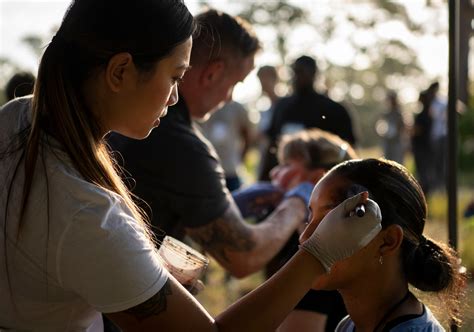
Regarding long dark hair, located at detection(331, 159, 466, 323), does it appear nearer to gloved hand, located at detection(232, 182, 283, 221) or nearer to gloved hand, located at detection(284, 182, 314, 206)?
gloved hand, located at detection(284, 182, 314, 206)

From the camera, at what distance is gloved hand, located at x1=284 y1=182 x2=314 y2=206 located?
3246 mm

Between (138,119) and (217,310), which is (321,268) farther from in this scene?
(217,310)

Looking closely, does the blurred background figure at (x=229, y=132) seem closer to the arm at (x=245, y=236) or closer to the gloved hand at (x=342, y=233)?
the arm at (x=245, y=236)

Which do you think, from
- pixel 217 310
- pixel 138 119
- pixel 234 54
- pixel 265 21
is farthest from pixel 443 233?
pixel 265 21

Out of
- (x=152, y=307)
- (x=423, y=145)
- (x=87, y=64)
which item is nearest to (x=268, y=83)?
(x=423, y=145)

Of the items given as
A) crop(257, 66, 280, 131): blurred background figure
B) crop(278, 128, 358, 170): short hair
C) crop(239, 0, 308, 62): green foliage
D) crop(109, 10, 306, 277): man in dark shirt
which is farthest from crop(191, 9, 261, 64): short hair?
crop(239, 0, 308, 62): green foliage

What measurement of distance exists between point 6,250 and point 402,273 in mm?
1128

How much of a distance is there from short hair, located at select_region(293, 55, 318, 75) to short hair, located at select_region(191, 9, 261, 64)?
10.4ft

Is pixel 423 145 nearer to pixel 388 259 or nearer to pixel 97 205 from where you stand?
pixel 388 259

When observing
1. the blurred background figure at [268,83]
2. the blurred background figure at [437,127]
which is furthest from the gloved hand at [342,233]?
the blurred background figure at [437,127]

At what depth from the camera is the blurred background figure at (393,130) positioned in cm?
1398

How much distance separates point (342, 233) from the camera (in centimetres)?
202

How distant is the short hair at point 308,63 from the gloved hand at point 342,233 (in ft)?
15.0

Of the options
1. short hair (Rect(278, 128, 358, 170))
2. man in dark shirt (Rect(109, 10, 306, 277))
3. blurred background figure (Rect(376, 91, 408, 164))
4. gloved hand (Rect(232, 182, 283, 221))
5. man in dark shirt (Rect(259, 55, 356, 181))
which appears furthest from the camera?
blurred background figure (Rect(376, 91, 408, 164))
